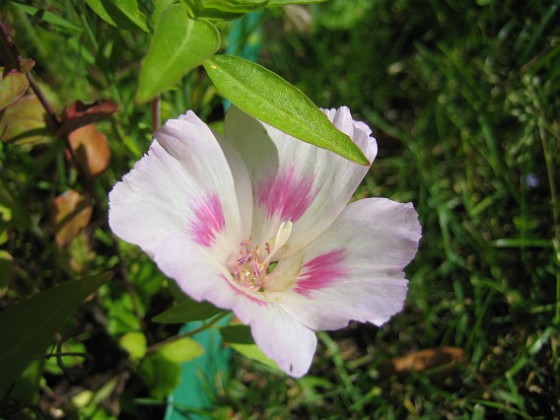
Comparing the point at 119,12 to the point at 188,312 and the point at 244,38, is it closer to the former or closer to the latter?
the point at 188,312

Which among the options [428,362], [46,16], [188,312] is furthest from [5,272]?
[428,362]

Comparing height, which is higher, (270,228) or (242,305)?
(242,305)

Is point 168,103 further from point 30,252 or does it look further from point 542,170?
point 542,170

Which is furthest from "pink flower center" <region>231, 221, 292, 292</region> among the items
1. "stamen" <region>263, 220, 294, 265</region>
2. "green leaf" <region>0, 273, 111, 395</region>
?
"green leaf" <region>0, 273, 111, 395</region>

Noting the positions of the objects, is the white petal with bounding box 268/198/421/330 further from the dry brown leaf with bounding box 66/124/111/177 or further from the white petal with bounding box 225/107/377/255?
the dry brown leaf with bounding box 66/124/111/177

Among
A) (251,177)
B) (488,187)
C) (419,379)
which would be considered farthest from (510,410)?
(251,177)

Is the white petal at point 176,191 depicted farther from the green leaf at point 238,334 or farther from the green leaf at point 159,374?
the green leaf at point 159,374

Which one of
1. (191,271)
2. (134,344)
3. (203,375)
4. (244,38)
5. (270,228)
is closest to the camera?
(191,271)
